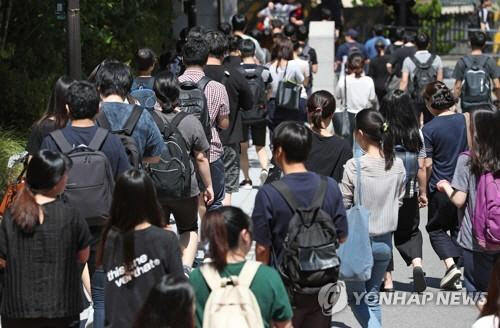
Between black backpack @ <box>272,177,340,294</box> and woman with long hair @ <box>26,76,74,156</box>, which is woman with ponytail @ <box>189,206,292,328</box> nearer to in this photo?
black backpack @ <box>272,177,340,294</box>

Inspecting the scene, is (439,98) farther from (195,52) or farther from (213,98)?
(195,52)

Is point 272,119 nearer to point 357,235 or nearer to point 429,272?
point 429,272

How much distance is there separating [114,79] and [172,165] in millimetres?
933

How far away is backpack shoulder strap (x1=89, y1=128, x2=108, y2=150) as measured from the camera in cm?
676

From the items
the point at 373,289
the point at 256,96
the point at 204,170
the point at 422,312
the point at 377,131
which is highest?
the point at 377,131

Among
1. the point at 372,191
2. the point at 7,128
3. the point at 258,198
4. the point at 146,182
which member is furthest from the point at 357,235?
the point at 7,128

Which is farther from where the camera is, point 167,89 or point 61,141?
point 167,89

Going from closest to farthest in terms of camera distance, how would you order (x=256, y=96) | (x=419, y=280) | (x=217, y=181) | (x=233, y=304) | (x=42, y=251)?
(x=233, y=304) → (x=42, y=251) → (x=419, y=280) → (x=217, y=181) → (x=256, y=96)

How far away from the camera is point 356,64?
501 inches

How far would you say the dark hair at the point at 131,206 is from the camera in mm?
5438

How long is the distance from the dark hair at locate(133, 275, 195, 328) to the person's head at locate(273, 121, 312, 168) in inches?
60.1

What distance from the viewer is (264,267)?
496cm

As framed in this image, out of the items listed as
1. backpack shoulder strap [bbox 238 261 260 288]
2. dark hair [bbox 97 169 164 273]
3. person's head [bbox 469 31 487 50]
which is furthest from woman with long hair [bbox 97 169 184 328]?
person's head [bbox 469 31 487 50]

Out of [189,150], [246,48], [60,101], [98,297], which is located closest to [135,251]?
[98,297]
